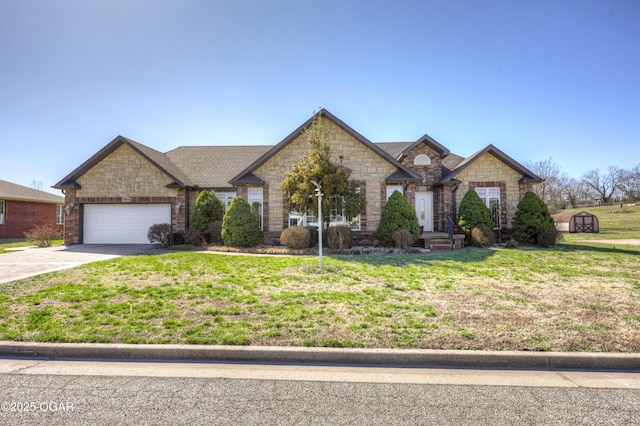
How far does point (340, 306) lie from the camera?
5730 millimetres

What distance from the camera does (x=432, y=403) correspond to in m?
3.04

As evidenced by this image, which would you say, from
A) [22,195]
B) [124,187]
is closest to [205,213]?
[124,187]

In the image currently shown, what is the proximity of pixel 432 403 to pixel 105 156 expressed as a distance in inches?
795

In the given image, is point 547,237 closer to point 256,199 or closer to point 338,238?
point 338,238

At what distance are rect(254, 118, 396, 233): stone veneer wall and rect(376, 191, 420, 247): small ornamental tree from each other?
120 centimetres

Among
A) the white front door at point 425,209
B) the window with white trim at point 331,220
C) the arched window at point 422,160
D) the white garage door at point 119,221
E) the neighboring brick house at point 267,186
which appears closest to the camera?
the window with white trim at point 331,220

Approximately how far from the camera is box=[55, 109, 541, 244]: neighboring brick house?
1583 cm

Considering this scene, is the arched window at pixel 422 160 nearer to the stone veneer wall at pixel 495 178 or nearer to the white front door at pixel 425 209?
the white front door at pixel 425 209

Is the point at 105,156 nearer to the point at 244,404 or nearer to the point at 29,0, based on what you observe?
the point at 29,0

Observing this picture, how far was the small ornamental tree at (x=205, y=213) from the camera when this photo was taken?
1596 centimetres

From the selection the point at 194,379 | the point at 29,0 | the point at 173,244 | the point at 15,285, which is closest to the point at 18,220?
the point at 173,244

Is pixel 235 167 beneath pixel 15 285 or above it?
above

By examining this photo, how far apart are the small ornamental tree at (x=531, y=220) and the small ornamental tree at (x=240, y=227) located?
41.8ft

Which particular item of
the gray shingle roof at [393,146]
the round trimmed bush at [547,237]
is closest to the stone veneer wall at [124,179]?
the gray shingle roof at [393,146]
